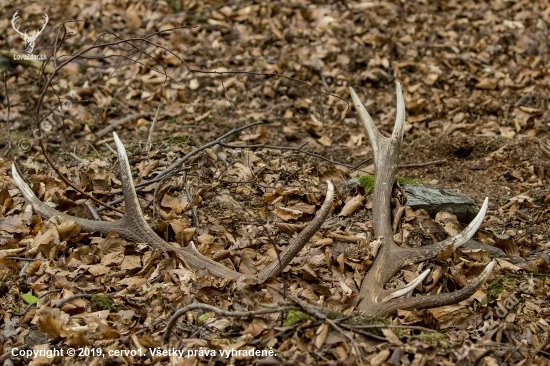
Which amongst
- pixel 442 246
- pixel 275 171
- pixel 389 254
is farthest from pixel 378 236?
pixel 275 171

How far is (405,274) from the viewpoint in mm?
4012

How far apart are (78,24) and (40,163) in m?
3.11

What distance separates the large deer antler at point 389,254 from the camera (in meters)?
3.44

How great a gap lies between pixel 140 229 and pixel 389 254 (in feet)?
4.87

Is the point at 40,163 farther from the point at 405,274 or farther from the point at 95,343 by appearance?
the point at 405,274

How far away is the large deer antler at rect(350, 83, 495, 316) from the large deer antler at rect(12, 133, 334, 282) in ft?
1.55

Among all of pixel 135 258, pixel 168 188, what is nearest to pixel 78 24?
pixel 168 188

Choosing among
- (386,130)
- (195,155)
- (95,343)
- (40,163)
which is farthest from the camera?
(386,130)

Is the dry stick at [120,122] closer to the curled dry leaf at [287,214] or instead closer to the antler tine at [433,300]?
the curled dry leaf at [287,214]

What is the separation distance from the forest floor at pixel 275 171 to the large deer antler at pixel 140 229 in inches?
2.9

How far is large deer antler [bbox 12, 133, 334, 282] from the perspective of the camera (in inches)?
144

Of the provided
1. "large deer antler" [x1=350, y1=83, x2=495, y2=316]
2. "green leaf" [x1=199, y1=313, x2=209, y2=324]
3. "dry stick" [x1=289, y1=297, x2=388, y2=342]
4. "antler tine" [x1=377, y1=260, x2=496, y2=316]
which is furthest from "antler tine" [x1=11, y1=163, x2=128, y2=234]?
"antler tine" [x1=377, y1=260, x2=496, y2=316]

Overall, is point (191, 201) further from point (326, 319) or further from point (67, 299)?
point (326, 319)

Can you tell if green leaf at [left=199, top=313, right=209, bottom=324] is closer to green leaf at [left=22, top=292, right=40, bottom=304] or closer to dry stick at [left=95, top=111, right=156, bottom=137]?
green leaf at [left=22, top=292, right=40, bottom=304]
